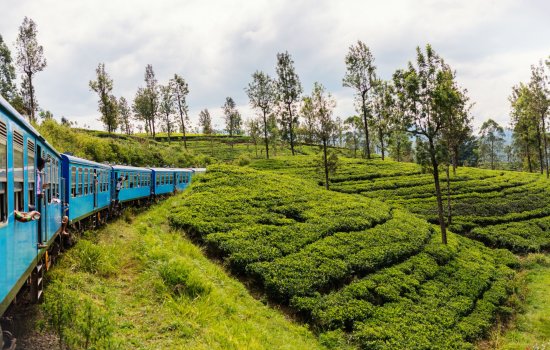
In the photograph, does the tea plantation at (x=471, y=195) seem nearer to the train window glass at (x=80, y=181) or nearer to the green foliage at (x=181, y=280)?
the green foliage at (x=181, y=280)

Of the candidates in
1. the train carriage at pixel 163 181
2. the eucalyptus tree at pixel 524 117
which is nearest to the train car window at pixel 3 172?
the train carriage at pixel 163 181

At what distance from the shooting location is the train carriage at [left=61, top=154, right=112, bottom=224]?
13266 millimetres

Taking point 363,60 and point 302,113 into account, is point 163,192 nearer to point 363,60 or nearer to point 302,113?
point 302,113

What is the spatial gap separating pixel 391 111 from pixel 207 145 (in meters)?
67.3

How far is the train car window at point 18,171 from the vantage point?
6.07 metres

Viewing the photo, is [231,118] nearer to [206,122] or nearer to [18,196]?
[206,122]

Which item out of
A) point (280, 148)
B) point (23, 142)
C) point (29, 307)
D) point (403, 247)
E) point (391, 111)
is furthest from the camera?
point (280, 148)

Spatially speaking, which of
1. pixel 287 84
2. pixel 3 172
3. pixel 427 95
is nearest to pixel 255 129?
pixel 287 84

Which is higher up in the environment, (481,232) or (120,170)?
(120,170)

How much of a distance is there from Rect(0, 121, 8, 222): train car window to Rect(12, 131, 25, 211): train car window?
546mm

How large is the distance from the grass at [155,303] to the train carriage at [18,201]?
5.86 ft

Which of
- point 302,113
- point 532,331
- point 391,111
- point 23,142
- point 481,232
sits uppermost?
point 302,113

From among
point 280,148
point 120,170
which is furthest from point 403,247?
point 280,148

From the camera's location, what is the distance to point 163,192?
1326 inches
